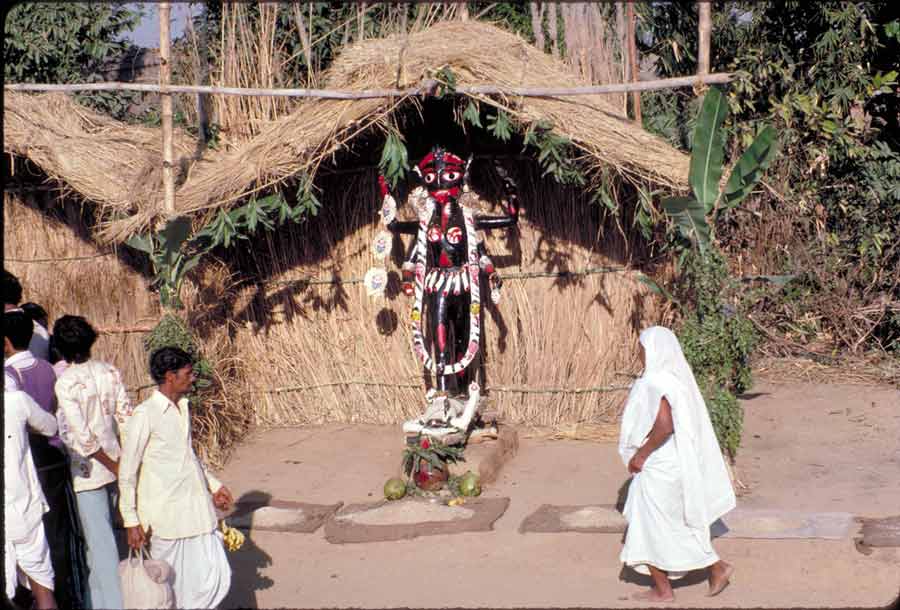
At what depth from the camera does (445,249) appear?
837 centimetres

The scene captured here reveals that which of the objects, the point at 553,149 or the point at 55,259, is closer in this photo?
the point at 553,149

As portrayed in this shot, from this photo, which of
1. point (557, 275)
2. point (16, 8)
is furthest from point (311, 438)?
point (16, 8)

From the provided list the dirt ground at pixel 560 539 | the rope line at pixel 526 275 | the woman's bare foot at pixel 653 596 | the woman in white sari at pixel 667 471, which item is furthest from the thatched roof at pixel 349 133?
the woman's bare foot at pixel 653 596

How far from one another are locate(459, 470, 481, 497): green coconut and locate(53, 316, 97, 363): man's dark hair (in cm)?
297

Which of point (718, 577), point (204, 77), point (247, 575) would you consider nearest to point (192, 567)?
point (247, 575)

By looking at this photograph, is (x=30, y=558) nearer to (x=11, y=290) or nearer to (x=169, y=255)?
(x=11, y=290)

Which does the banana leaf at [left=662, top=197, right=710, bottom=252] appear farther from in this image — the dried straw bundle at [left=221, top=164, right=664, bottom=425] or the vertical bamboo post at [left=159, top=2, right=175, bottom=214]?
the vertical bamboo post at [left=159, top=2, right=175, bottom=214]

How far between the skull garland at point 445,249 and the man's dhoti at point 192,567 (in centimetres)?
337

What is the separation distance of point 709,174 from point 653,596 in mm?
2853

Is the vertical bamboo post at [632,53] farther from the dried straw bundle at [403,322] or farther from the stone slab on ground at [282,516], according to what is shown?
the stone slab on ground at [282,516]

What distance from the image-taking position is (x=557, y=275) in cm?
916

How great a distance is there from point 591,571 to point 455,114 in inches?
149

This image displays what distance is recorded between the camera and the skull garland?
8219 millimetres

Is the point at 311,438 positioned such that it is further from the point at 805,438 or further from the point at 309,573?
the point at 805,438
